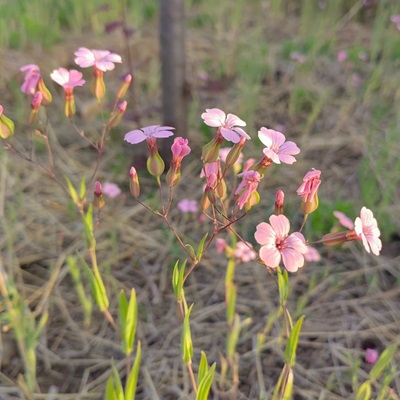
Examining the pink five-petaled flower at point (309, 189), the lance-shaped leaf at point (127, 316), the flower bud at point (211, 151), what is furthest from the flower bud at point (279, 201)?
the lance-shaped leaf at point (127, 316)

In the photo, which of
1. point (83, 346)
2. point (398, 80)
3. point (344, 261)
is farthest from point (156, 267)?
point (398, 80)

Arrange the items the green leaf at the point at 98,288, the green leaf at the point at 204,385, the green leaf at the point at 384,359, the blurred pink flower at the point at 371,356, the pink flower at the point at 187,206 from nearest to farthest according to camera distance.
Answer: the green leaf at the point at 204,385, the green leaf at the point at 384,359, the green leaf at the point at 98,288, the blurred pink flower at the point at 371,356, the pink flower at the point at 187,206

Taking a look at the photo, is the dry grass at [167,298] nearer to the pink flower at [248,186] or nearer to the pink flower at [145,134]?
the pink flower at [248,186]

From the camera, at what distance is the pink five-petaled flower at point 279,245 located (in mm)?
801

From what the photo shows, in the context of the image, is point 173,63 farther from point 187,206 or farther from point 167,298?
point 167,298

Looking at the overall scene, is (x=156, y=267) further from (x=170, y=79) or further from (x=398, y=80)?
(x=398, y=80)

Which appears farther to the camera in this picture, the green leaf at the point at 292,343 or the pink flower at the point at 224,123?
the green leaf at the point at 292,343

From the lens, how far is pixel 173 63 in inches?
75.7

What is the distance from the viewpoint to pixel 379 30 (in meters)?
2.73

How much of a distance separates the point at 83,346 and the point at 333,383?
75 centimetres

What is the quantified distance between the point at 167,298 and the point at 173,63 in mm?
966

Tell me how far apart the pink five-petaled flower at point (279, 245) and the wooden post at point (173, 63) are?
1.27m

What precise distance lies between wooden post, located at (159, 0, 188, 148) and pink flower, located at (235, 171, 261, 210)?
1.16 m

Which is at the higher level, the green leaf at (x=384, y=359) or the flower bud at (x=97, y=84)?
the flower bud at (x=97, y=84)
